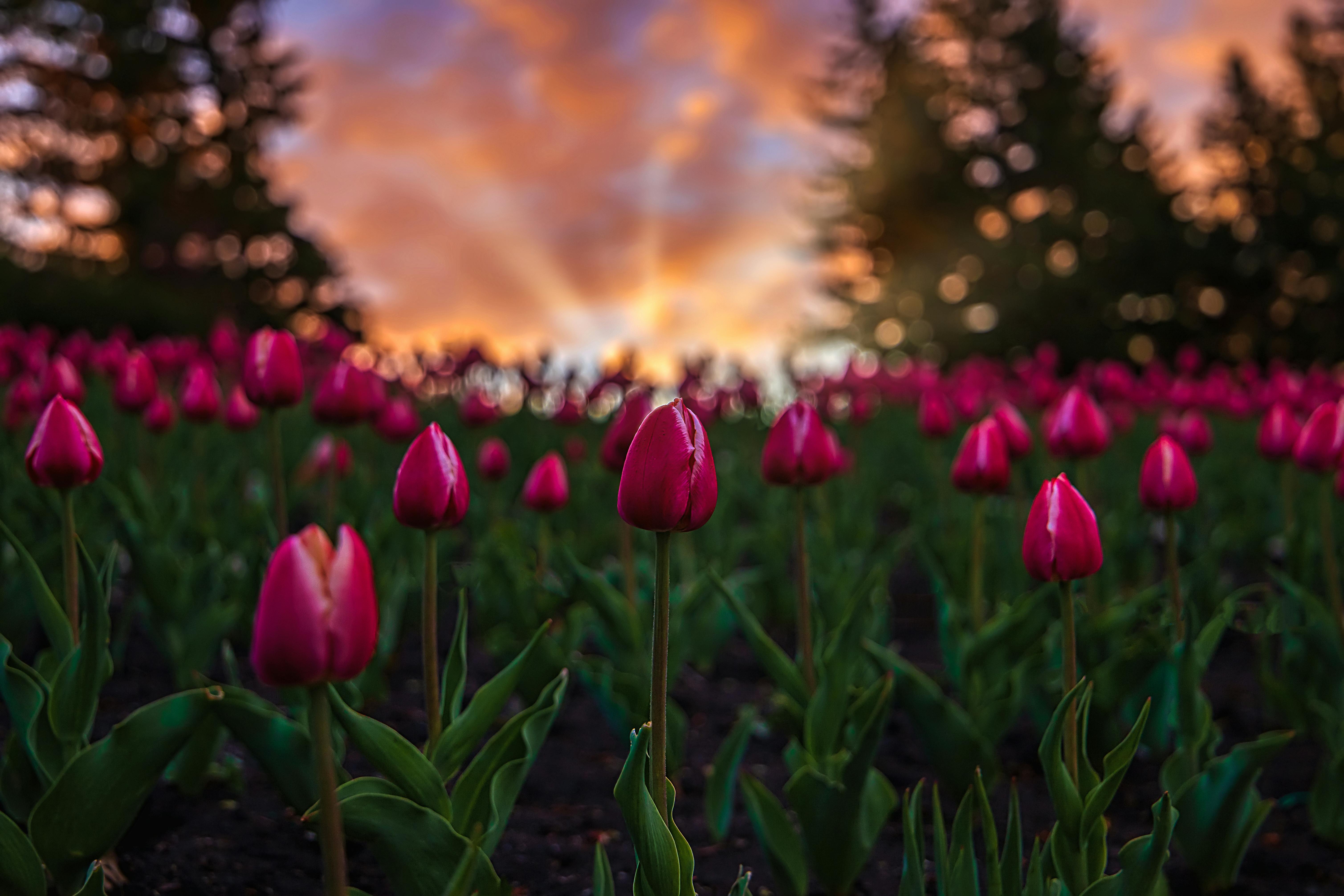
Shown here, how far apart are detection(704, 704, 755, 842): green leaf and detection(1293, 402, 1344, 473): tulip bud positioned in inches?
64.7

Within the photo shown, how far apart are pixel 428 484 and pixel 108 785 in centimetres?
67

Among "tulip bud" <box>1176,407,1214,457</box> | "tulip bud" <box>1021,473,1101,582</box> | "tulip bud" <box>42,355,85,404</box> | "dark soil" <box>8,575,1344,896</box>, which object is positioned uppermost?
"tulip bud" <box>42,355,85,404</box>

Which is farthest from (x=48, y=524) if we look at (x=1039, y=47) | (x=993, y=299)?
(x=1039, y=47)

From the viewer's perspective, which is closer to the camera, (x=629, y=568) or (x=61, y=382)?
(x=629, y=568)

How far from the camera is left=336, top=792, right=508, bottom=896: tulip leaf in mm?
1359

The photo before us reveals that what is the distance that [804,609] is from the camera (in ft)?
7.75

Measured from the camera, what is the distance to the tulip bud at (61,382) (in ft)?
9.86

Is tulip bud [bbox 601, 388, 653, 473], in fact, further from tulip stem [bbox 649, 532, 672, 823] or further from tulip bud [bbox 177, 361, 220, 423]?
tulip bud [bbox 177, 361, 220, 423]

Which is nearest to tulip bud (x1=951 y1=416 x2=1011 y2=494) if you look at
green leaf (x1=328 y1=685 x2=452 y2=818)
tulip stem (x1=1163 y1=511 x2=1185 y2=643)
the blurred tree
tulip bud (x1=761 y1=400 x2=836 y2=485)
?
tulip stem (x1=1163 y1=511 x2=1185 y2=643)

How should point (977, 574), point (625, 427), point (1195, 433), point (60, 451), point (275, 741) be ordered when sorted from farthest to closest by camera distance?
1. point (1195, 433)
2. point (977, 574)
3. point (625, 427)
4. point (60, 451)
5. point (275, 741)

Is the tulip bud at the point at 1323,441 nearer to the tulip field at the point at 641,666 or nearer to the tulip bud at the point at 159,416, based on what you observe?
the tulip field at the point at 641,666

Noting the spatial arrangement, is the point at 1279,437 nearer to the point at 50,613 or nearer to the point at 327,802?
the point at 327,802

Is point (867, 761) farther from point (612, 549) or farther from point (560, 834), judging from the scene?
point (612, 549)

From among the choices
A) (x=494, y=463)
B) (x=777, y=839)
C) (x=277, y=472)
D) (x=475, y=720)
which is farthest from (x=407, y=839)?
(x=494, y=463)
